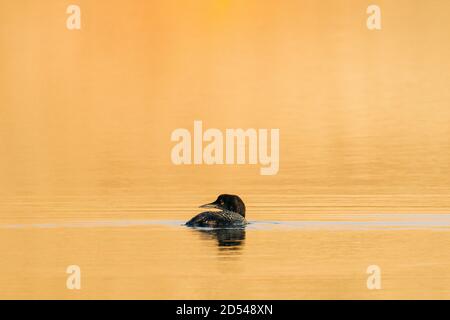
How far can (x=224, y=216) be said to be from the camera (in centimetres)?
2036

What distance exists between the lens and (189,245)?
18234 millimetres

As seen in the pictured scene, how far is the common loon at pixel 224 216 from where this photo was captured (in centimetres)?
2023

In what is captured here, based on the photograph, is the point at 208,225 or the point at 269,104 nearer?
the point at 208,225

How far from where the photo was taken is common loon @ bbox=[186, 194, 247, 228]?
20234 mm

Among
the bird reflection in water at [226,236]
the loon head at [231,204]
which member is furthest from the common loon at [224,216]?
the bird reflection in water at [226,236]

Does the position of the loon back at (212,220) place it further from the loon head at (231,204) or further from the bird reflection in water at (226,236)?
the loon head at (231,204)

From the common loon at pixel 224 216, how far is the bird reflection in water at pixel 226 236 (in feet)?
0.57

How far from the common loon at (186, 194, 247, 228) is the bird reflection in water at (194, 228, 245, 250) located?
0.17 metres

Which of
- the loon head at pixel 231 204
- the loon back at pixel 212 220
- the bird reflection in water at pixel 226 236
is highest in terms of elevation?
the loon head at pixel 231 204

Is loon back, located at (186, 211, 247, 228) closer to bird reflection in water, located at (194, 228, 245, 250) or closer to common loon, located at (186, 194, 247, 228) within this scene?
common loon, located at (186, 194, 247, 228)

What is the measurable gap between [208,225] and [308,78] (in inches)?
1860

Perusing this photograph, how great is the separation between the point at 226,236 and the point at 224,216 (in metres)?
1.01

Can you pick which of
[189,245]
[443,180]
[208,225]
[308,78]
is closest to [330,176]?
[443,180]

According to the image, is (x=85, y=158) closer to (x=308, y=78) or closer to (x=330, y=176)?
(x=330, y=176)
